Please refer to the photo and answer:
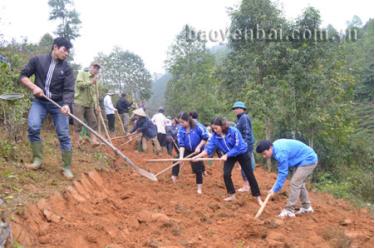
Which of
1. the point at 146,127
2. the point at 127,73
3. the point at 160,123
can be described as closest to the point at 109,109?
the point at 146,127

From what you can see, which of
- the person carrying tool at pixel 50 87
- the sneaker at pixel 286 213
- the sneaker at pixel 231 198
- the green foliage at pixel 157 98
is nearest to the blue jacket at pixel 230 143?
the sneaker at pixel 231 198

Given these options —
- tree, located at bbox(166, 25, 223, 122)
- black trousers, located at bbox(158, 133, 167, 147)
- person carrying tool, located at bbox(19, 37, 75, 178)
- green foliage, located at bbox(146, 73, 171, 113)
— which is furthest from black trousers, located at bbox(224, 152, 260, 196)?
tree, located at bbox(166, 25, 223, 122)

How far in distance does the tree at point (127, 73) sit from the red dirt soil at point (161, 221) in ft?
90.5

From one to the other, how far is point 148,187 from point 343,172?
16.2m

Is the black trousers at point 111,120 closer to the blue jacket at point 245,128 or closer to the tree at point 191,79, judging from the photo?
the blue jacket at point 245,128

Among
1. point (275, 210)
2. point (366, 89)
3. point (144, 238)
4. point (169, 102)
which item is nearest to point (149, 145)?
point (275, 210)

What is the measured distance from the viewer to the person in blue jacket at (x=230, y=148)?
6.89 m

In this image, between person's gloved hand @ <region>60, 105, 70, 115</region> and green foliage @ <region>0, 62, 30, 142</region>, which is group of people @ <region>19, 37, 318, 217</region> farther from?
green foliage @ <region>0, 62, 30, 142</region>

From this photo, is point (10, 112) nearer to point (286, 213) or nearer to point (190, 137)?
point (190, 137)

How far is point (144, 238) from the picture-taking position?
4.87 metres

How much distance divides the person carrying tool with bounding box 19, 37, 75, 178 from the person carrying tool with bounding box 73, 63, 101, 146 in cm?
276

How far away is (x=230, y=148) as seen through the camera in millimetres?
7043

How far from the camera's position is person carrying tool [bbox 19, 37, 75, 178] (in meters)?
5.78

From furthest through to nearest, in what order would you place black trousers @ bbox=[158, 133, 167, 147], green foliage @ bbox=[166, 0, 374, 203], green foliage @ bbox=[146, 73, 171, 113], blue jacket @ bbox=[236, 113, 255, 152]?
green foliage @ bbox=[146, 73, 171, 113] → green foliage @ bbox=[166, 0, 374, 203] → black trousers @ bbox=[158, 133, 167, 147] → blue jacket @ bbox=[236, 113, 255, 152]
